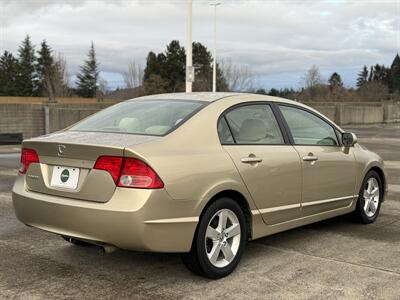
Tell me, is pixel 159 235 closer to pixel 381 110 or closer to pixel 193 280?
pixel 193 280

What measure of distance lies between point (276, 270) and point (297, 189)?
0.90 meters

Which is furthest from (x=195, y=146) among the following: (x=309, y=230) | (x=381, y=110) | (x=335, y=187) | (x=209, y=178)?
(x=381, y=110)

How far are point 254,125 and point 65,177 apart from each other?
72.2 inches

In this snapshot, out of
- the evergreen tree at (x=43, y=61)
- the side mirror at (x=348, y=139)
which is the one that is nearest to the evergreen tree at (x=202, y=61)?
the evergreen tree at (x=43, y=61)

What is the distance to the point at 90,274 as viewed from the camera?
445 cm

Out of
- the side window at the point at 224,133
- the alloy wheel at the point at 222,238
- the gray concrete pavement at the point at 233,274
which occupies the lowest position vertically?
the gray concrete pavement at the point at 233,274

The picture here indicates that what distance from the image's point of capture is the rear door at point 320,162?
5293 millimetres

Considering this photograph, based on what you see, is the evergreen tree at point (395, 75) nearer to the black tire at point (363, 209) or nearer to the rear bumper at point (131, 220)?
the black tire at point (363, 209)

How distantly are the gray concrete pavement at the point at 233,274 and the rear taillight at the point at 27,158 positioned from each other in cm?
88

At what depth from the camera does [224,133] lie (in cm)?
461

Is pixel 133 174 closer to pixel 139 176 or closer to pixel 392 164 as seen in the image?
pixel 139 176

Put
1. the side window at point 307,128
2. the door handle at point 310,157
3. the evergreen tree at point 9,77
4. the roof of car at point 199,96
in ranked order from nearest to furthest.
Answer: the roof of car at point 199,96 < the door handle at point 310,157 < the side window at point 307,128 < the evergreen tree at point 9,77

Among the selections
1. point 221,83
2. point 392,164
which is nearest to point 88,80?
point 221,83

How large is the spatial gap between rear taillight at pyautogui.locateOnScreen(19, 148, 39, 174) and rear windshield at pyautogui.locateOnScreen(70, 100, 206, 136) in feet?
1.64
